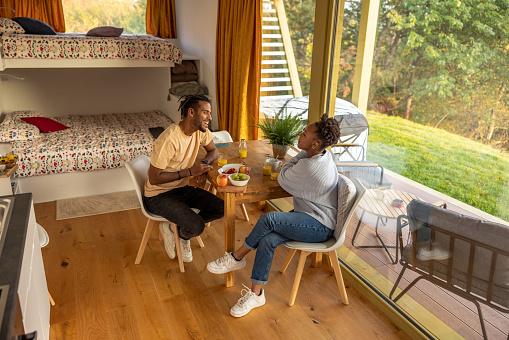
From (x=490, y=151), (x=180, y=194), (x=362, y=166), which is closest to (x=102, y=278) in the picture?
(x=180, y=194)

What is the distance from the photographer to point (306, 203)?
2127 millimetres

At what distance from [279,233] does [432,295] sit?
31.9 inches

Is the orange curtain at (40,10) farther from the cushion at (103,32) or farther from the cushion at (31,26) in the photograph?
the cushion at (103,32)

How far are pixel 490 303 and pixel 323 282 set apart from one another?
3.33 feet

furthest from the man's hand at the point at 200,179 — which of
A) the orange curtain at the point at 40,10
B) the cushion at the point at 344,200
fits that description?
the orange curtain at the point at 40,10

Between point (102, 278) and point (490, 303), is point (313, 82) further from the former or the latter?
point (102, 278)

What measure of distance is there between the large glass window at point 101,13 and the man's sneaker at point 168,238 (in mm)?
4541

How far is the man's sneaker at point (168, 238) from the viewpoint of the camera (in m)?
2.57

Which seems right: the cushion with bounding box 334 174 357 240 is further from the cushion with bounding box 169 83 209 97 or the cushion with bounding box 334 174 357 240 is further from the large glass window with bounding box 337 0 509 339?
the cushion with bounding box 169 83 209 97

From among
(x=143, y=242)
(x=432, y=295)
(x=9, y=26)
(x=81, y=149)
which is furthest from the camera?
(x=9, y=26)

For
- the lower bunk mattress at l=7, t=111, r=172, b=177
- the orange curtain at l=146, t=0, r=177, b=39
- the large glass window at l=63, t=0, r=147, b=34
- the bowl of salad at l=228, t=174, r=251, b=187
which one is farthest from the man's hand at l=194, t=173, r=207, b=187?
the large glass window at l=63, t=0, r=147, b=34

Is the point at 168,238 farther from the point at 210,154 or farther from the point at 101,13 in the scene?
the point at 101,13

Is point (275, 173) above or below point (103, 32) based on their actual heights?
below

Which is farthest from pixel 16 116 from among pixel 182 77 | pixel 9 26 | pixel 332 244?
pixel 332 244
